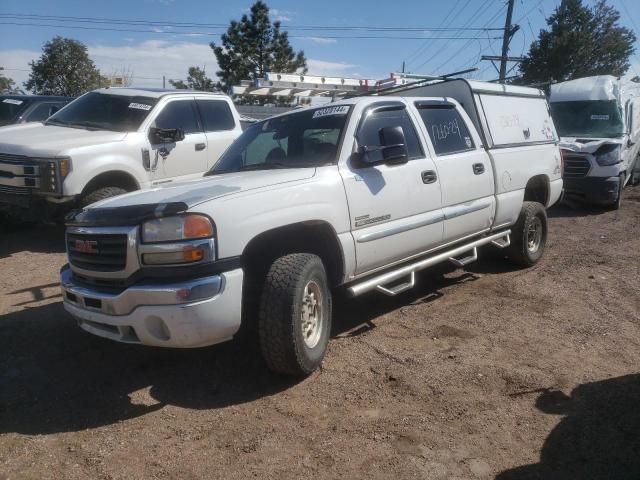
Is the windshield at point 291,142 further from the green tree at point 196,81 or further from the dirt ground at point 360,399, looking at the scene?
the green tree at point 196,81

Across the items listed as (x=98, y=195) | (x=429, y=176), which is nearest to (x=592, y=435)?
(x=429, y=176)

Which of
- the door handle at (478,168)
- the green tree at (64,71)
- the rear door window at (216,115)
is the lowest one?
the door handle at (478,168)

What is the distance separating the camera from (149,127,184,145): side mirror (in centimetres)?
702

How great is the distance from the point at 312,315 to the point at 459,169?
2.26 m

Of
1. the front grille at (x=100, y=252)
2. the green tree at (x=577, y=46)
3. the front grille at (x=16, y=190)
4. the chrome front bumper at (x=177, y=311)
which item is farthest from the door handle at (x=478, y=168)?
the green tree at (x=577, y=46)

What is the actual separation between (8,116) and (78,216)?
9.06 meters

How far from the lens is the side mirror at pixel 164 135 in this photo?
7.02 m

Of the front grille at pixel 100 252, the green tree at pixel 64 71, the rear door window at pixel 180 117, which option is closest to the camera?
the front grille at pixel 100 252

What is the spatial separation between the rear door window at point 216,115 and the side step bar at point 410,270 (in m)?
4.50

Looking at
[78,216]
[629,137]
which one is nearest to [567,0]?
[629,137]

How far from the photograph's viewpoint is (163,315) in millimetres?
3125

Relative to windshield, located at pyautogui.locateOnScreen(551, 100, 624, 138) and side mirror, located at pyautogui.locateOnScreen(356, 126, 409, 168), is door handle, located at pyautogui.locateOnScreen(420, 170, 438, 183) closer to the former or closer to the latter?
side mirror, located at pyautogui.locateOnScreen(356, 126, 409, 168)

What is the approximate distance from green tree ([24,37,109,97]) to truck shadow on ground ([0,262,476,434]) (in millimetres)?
30746

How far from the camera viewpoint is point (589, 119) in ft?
39.9
